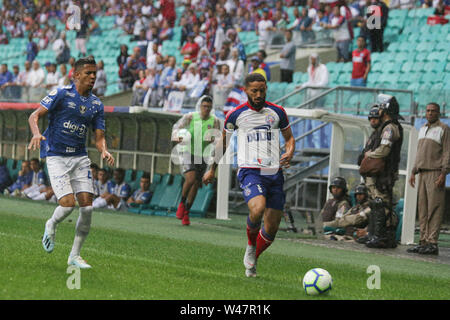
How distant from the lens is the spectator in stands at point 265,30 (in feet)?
80.1

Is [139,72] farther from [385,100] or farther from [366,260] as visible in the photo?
[366,260]

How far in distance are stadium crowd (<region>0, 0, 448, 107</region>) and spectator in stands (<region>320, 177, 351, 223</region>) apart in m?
5.10

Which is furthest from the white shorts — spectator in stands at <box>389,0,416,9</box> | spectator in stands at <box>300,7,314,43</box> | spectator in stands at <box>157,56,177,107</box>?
spectator in stands at <box>389,0,416,9</box>

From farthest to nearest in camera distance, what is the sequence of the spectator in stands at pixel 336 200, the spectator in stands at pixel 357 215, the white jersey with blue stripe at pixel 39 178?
the white jersey with blue stripe at pixel 39 178 → the spectator in stands at pixel 336 200 → the spectator in stands at pixel 357 215

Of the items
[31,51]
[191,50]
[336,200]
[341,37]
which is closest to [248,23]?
[191,50]

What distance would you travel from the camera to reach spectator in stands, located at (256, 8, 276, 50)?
961 inches

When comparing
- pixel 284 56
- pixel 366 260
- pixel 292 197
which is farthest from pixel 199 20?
pixel 366 260

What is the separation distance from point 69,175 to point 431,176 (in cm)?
645

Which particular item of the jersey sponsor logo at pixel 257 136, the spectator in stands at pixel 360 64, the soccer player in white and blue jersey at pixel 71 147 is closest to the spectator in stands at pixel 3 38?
the spectator in stands at pixel 360 64

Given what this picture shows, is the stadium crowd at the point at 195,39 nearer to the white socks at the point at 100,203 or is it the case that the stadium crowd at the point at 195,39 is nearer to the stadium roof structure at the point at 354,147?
the white socks at the point at 100,203

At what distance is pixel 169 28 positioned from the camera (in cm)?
2934

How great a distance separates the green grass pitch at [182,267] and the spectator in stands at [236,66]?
5.87 m

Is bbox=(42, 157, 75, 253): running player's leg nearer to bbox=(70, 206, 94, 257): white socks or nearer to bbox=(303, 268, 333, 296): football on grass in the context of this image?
bbox=(70, 206, 94, 257): white socks
